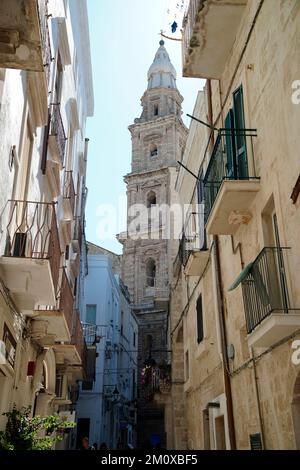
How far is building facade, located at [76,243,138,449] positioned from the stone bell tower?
5.47m

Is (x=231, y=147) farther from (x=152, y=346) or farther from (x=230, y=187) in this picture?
(x=152, y=346)

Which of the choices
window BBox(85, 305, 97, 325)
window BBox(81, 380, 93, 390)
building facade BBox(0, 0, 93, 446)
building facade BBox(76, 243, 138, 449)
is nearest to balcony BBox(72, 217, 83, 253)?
building facade BBox(0, 0, 93, 446)

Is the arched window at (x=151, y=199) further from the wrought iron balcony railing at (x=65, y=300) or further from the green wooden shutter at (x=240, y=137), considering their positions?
the green wooden shutter at (x=240, y=137)

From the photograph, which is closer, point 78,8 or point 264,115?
A: point 264,115

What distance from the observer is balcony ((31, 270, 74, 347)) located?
10.2 meters

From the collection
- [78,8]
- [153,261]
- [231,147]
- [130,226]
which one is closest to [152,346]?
[153,261]

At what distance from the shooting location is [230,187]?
7.30 metres

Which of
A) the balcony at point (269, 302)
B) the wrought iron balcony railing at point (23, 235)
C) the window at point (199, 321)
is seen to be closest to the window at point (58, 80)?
the wrought iron balcony railing at point (23, 235)

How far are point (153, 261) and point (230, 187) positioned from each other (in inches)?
1546

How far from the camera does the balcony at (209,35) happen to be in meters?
8.66

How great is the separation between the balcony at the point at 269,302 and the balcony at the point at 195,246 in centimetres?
467

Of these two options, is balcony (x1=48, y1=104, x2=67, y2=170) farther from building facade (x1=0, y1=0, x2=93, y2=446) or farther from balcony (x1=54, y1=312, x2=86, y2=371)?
balcony (x1=54, y1=312, x2=86, y2=371)

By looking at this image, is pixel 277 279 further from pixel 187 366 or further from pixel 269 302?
pixel 187 366
